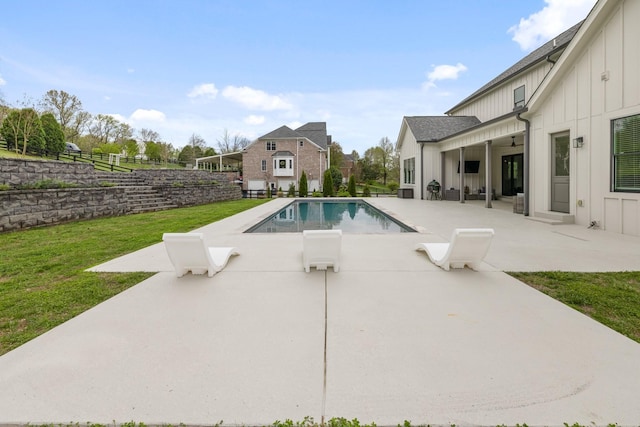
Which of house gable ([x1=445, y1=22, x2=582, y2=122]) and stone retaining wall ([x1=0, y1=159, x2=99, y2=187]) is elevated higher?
Answer: house gable ([x1=445, y1=22, x2=582, y2=122])

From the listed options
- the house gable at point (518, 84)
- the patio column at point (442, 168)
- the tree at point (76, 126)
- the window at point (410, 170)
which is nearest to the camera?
the house gable at point (518, 84)

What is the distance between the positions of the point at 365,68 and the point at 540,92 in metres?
16.0

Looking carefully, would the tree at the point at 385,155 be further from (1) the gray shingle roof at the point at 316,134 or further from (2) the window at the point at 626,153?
(2) the window at the point at 626,153

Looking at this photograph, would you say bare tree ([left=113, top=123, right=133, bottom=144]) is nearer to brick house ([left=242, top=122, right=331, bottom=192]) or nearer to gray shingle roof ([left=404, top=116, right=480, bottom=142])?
brick house ([left=242, top=122, right=331, bottom=192])

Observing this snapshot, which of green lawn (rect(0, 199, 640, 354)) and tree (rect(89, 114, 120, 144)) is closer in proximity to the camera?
green lawn (rect(0, 199, 640, 354))

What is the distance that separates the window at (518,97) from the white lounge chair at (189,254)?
16346 millimetres

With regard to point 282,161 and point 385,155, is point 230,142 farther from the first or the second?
point 385,155

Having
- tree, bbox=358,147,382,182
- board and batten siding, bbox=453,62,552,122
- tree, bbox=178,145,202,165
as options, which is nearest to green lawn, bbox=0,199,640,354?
board and batten siding, bbox=453,62,552,122

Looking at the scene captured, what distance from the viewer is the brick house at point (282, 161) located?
3328 cm

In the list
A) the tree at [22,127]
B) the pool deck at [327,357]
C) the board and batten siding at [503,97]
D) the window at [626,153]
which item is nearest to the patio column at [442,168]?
the board and batten siding at [503,97]

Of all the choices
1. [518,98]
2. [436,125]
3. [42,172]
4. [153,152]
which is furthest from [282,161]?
[42,172]

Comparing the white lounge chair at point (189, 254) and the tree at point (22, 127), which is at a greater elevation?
the tree at point (22, 127)

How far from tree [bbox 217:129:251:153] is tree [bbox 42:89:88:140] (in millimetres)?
23734

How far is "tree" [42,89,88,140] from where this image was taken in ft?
101
